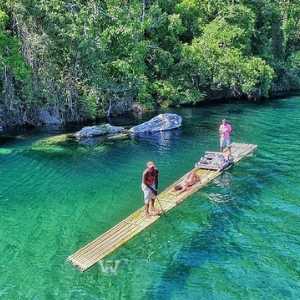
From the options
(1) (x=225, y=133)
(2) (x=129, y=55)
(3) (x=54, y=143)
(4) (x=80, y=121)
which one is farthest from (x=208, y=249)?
(2) (x=129, y=55)

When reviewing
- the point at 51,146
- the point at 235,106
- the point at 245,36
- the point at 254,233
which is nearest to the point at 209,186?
the point at 254,233

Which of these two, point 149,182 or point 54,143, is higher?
point 149,182

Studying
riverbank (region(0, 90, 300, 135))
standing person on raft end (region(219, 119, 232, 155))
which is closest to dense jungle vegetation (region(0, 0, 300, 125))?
riverbank (region(0, 90, 300, 135))

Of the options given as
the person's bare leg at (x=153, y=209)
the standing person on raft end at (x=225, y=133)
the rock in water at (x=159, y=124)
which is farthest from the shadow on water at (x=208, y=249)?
the rock in water at (x=159, y=124)

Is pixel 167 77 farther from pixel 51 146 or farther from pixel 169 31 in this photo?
pixel 51 146

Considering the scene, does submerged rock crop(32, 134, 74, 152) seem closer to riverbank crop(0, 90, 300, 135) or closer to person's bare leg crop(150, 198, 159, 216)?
riverbank crop(0, 90, 300, 135)

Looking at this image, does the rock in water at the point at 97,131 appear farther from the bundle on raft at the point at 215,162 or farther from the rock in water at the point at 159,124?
the bundle on raft at the point at 215,162

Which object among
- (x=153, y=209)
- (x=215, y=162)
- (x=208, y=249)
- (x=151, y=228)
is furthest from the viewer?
(x=215, y=162)

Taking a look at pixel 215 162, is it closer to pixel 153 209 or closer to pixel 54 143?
pixel 153 209
